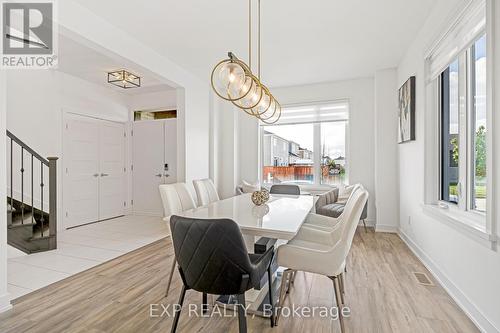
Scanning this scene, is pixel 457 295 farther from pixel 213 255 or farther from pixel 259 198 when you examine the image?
pixel 213 255

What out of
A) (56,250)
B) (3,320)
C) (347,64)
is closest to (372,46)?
(347,64)

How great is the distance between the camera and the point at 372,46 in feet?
11.6

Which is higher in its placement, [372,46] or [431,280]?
[372,46]

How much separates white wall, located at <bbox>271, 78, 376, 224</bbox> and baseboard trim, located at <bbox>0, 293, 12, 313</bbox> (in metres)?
4.85

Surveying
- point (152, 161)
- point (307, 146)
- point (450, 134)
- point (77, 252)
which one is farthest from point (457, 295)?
point (152, 161)

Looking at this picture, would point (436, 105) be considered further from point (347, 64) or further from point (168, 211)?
point (168, 211)

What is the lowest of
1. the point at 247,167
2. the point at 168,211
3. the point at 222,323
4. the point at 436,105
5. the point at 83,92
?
the point at 222,323

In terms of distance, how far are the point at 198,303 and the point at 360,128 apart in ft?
13.5

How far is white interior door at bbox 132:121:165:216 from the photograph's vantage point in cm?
566

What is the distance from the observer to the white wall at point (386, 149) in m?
4.30

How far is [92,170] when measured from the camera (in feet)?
16.8

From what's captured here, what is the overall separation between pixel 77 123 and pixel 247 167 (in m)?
3.38

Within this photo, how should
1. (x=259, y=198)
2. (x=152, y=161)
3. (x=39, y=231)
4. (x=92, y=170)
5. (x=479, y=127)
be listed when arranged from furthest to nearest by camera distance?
(x=152, y=161)
(x=92, y=170)
(x=39, y=231)
(x=259, y=198)
(x=479, y=127)

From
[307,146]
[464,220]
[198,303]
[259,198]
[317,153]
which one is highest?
[307,146]
